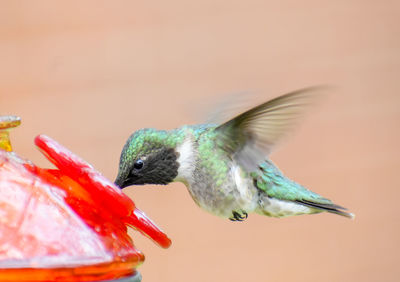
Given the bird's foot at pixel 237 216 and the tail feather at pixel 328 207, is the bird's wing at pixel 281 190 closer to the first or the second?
the tail feather at pixel 328 207

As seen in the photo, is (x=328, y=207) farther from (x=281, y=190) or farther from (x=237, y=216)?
(x=237, y=216)

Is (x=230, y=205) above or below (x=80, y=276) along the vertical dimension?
below

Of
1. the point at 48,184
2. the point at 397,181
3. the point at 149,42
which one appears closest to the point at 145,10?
the point at 149,42

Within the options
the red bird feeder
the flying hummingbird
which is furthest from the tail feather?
the red bird feeder

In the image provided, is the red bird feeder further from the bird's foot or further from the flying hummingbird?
the bird's foot

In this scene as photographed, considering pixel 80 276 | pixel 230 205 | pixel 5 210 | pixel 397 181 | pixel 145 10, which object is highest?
pixel 145 10

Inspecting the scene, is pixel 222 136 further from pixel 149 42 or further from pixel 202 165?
pixel 149 42

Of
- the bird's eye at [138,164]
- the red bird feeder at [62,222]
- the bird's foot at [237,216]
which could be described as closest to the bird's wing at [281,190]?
the bird's foot at [237,216]
